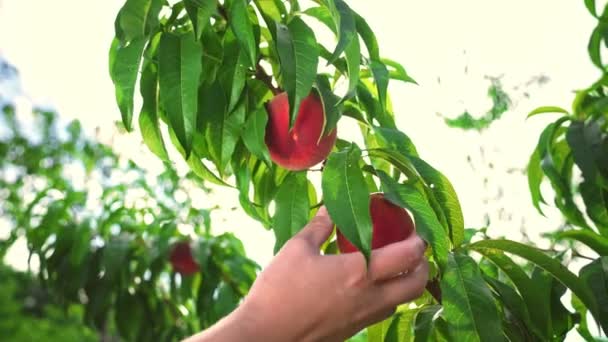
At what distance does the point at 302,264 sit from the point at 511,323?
0.86ft

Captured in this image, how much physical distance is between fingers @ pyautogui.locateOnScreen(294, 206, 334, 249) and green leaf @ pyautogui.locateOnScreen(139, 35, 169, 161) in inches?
7.4

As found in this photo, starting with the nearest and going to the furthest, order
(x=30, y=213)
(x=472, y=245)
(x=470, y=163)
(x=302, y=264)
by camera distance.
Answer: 1. (x=302, y=264)
2. (x=472, y=245)
3. (x=30, y=213)
4. (x=470, y=163)

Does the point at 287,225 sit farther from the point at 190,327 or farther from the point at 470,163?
the point at 470,163

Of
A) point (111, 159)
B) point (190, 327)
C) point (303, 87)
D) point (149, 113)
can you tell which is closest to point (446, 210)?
point (303, 87)

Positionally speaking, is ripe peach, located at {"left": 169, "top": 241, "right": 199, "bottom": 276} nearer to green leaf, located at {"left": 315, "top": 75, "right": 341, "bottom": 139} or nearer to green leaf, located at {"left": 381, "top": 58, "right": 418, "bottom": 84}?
green leaf, located at {"left": 381, "top": 58, "right": 418, "bottom": 84}

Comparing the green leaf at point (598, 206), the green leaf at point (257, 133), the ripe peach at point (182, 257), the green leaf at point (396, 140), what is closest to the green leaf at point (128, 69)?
the green leaf at point (257, 133)

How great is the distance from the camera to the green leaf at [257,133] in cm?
75

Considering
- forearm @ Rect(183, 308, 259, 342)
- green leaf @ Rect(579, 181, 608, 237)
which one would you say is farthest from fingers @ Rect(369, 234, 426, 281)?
green leaf @ Rect(579, 181, 608, 237)

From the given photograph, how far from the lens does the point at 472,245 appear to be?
29.9 inches

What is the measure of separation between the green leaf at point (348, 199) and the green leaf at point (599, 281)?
30 cm

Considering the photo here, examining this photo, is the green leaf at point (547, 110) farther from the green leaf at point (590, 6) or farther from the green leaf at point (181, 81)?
the green leaf at point (181, 81)

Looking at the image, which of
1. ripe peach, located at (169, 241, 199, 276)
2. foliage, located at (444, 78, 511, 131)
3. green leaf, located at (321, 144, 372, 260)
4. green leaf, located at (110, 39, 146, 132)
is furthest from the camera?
foliage, located at (444, 78, 511, 131)

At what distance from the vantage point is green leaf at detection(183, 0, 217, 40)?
A: 701 millimetres

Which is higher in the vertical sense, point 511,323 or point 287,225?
point 287,225
